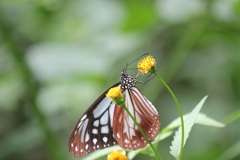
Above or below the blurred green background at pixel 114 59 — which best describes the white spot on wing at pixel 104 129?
below

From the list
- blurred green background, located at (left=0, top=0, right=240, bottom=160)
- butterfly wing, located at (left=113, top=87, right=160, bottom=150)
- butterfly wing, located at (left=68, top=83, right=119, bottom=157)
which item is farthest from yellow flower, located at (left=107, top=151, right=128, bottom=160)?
blurred green background, located at (left=0, top=0, right=240, bottom=160)

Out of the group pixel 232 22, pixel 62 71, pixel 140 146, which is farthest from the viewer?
pixel 62 71

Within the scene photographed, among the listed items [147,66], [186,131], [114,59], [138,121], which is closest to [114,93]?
[147,66]

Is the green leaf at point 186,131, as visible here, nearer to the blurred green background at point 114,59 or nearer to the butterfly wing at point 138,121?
the butterfly wing at point 138,121

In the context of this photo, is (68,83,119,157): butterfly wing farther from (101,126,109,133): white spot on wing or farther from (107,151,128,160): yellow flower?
(107,151,128,160): yellow flower

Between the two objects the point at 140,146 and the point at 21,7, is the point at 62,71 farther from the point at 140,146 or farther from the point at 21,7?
the point at 140,146

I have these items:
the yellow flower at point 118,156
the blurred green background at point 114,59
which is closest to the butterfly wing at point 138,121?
the yellow flower at point 118,156

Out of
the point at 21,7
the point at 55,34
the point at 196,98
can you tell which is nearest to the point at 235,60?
the point at 196,98
